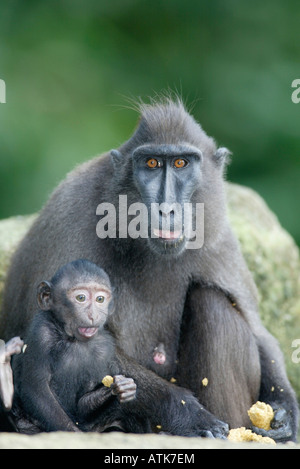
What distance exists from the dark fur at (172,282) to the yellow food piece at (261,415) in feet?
0.29

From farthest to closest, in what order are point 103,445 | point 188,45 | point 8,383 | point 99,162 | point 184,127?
point 188,45, point 99,162, point 184,127, point 8,383, point 103,445

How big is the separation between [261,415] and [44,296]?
237cm

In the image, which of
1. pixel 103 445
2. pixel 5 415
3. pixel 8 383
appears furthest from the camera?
pixel 5 415

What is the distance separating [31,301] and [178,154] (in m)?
1.95

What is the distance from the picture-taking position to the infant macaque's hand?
23.5ft

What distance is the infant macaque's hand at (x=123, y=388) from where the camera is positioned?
7168mm

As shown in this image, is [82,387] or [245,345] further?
[245,345]

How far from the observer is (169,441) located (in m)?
5.64

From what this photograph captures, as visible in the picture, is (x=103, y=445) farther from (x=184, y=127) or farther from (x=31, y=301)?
(x=184, y=127)

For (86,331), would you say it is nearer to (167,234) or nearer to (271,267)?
(167,234)

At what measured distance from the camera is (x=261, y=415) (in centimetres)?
820

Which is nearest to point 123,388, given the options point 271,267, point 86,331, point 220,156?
point 86,331

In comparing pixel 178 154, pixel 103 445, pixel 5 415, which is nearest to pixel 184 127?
pixel 178 154

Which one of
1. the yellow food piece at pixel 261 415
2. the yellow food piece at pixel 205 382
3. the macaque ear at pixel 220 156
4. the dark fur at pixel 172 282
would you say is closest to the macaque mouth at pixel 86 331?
the dark fur at pixel 172 282
